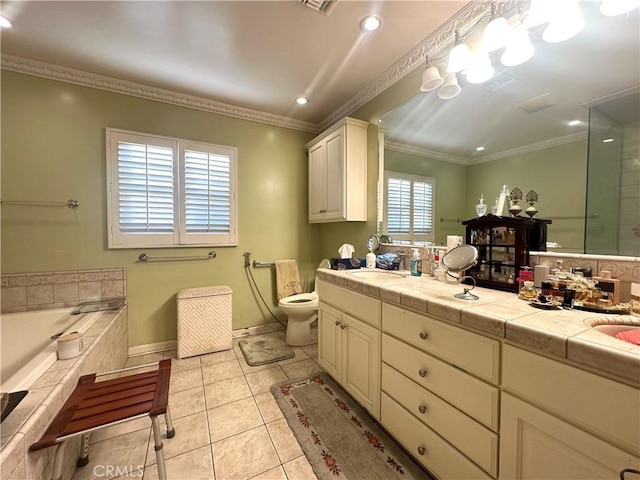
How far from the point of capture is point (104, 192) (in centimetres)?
227

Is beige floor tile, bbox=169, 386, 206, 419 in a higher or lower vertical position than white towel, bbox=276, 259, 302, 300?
lower

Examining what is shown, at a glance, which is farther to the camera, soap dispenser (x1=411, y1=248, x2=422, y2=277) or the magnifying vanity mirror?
soap dispenser (x1=411, y1=248, x2=422, y2=277)

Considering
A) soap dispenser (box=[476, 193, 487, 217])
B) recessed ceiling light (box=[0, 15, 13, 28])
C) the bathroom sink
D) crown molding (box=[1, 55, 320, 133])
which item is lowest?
the bathroom sink

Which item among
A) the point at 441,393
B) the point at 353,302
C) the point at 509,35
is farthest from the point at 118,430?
the point at 509,35

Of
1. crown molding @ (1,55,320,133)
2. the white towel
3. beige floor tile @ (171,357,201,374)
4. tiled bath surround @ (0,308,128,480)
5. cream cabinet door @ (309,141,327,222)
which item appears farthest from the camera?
the white towel

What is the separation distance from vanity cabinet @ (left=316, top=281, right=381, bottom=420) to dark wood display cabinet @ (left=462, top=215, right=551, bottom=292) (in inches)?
24.8

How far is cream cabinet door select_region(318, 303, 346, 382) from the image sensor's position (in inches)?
68.6

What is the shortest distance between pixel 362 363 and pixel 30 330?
252cm

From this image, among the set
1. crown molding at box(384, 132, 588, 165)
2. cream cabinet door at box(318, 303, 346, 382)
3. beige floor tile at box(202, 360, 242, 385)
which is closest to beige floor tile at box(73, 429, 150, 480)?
beige floor tile at box(202, 360, 242, 385)

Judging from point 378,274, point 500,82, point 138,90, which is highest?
point 138,90

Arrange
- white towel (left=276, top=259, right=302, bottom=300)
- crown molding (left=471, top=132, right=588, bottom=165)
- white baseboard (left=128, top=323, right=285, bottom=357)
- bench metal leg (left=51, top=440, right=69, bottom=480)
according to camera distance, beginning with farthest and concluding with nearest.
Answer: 1. white towel (left=276, top=259, right=302, bottom=300)
2. white baseboard (left=128, top=323, right=285, bottom=357)
3. crown molding (left=471, top=132, right=588, bottom=165)
4. bench metal leg (left=51, top=440, right=69, bottom=480)

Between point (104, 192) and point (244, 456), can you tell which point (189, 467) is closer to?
point (244, 456)

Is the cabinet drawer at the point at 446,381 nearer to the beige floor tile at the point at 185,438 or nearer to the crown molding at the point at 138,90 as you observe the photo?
the beige floor tile at the point at 185,438

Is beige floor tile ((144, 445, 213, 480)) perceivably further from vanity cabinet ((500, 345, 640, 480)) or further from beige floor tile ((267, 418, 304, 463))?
vanity cabinet ((500, 345, 640, 480))
